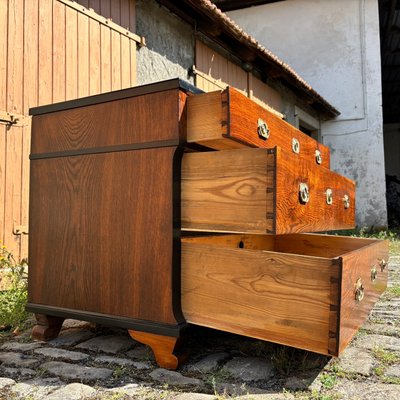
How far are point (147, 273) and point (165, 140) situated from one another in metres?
0.47

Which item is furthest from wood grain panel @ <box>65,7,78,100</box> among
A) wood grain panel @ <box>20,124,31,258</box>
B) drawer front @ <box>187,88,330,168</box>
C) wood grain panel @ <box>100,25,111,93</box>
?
drawer front @ <box>187,88,330,168</box>

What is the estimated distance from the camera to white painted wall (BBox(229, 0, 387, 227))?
30.1ft

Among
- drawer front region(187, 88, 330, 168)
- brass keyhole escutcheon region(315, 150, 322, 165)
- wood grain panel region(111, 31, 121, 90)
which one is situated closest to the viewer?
drawer front region(187, 88, 330, 168)

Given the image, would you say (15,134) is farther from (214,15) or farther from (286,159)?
(214,15)

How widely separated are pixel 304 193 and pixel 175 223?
0.47 meters

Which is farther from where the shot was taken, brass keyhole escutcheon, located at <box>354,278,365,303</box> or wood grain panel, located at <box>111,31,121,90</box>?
wood grain panel, located at <box>111,31,121,90</box>

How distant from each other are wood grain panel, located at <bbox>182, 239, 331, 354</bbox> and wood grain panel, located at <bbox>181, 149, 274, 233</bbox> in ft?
0.32

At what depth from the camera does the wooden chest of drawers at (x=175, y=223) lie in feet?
4.39

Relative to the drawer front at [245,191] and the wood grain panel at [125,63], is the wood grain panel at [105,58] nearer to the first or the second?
the wood grain panel at [125,63]

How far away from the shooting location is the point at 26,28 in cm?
315

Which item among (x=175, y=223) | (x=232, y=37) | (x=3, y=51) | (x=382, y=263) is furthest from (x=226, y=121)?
(x=232, y=37)

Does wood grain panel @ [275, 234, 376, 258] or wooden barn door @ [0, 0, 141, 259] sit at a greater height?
wooden barn door @ [0, 0, 141, 259]

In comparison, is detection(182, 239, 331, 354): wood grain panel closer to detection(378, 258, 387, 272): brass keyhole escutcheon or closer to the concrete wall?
detection(378, 258, 387, 272): brass keyhole escutcheon

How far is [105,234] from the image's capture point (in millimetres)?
1640
